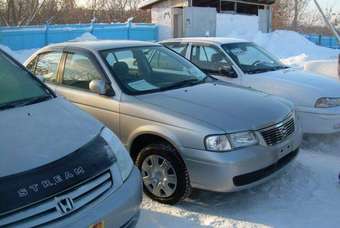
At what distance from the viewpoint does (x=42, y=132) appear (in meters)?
3.34

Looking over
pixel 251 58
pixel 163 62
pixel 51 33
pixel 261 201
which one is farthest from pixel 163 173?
pixel 51 33

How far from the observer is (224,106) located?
15.3 feet

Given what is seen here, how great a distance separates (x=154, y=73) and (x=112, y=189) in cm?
253

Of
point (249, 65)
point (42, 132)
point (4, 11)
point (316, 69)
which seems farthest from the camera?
point (4, 11)

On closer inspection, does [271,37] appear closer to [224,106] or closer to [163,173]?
[224,106]

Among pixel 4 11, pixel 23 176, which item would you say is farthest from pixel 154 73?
pixel 4 11

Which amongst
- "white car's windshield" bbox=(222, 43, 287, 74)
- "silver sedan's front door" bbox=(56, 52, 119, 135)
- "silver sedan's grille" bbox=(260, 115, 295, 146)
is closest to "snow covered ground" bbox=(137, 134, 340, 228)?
"silver sedan's grille" bbox=(260, 115, 295, 146)

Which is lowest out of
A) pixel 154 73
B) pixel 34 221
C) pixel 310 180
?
pixel 310 180

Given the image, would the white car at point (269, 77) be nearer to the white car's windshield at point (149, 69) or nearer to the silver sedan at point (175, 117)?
the silver sedan at point (175, 117)

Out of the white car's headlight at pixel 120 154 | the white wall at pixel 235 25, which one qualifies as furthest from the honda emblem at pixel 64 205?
the white wall at pixel 235 25

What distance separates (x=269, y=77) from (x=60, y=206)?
16.5 feet

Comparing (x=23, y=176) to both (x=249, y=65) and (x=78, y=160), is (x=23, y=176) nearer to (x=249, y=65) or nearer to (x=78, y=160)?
(x=78, y=160)

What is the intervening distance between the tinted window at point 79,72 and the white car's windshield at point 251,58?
9.46 ft

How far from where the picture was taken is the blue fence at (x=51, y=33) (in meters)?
19.1
